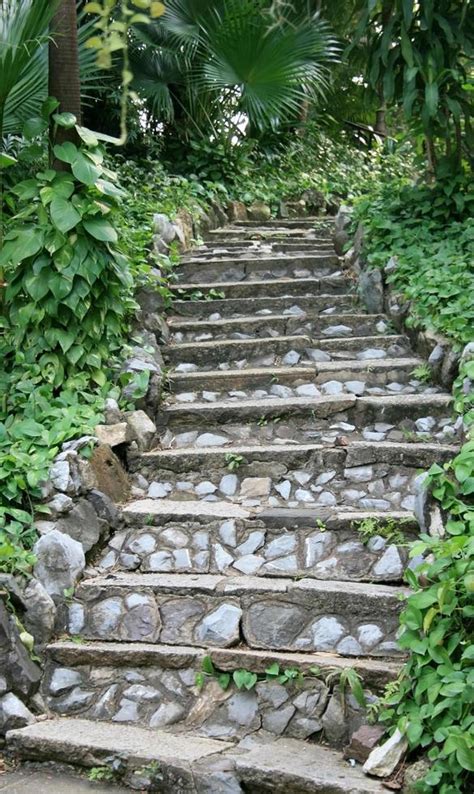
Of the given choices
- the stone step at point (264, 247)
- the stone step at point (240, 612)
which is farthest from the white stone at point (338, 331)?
the stone step at point (240, 612)

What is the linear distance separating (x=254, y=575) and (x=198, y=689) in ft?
1.79

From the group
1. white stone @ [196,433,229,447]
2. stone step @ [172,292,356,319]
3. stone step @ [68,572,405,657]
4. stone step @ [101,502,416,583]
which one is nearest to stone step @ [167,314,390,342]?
stone step @ [172,292,356,319]

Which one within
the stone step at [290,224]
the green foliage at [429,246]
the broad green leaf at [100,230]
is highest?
the broad green leaf at [100,230]

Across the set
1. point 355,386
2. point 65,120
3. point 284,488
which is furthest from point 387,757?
point 65,120

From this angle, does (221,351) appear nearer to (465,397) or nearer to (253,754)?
(465,397)

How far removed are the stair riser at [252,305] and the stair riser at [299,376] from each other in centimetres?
85

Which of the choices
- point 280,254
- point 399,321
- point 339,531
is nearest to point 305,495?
point 339,531

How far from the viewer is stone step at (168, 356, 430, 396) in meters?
4.74

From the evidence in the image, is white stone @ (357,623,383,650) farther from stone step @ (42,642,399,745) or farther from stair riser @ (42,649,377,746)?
stair riser @ (42,649,377,746)

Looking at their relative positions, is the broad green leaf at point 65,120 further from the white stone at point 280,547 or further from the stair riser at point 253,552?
the white stone at point 280,547

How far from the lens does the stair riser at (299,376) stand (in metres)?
4.75

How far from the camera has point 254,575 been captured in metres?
3.55

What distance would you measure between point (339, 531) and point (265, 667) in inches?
28.3

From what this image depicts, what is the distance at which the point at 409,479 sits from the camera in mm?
3906
